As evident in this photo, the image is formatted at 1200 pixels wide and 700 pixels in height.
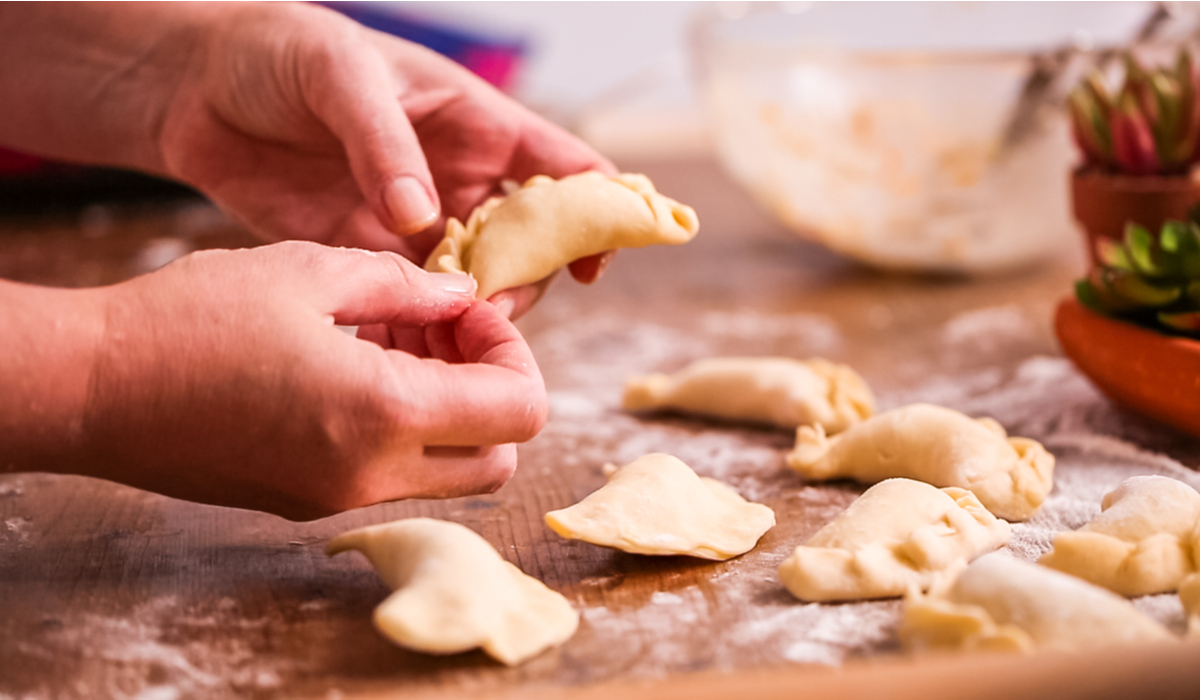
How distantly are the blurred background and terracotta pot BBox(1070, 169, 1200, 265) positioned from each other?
10.0 inches

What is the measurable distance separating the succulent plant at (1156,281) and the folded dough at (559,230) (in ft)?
1.93

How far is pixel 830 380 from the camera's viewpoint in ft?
4.95

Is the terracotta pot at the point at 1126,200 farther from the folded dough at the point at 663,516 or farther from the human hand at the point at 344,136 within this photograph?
the folded dough at the point at 663,516

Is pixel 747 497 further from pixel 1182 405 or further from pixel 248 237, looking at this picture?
pixel 248 237

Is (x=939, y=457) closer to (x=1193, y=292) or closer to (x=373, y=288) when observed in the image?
(x=1193, y=292)

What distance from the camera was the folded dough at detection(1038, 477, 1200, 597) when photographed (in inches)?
37.2

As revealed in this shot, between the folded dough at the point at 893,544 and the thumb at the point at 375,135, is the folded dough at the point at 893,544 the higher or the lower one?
the lower one

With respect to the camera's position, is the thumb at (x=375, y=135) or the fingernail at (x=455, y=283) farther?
the thumb at (x=375, y=135)

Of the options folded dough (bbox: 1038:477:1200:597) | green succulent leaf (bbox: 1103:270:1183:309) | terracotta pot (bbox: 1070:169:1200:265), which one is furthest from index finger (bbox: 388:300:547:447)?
terracotta pot (bbox: 1070:169:1200:265)

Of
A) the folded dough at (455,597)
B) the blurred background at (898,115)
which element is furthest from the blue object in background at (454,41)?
the folded dough at (455,597)

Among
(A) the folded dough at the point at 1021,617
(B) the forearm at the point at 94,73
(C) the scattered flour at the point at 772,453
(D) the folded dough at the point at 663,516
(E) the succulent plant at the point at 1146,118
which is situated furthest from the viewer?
(E) the succulent plant at the point at 1146,118

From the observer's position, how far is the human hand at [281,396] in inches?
35.0

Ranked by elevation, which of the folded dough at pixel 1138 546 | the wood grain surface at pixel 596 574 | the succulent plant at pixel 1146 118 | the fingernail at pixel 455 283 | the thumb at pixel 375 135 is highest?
the succulent plant at pixel 1146 118

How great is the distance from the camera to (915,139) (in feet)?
6.72
